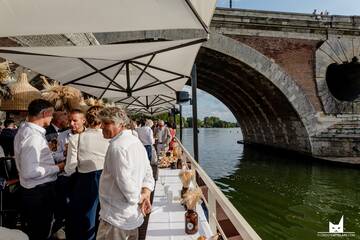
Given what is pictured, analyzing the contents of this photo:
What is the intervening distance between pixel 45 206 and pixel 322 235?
23.2ft

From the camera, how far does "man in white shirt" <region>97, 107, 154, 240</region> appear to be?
7.75 ft

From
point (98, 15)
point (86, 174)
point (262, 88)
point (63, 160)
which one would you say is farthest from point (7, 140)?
point (262, 88)

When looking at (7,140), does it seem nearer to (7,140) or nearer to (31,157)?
(7,140)

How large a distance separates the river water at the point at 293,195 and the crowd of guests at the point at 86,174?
5748 millimetres

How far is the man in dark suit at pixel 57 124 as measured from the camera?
436 centimetres

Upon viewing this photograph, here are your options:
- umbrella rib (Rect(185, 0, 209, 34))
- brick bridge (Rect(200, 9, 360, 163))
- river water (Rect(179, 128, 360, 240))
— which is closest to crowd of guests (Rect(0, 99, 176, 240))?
umbrella rib (Rect(185, 0, 209, 34))

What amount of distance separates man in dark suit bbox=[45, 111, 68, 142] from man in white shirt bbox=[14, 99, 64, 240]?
111 cm

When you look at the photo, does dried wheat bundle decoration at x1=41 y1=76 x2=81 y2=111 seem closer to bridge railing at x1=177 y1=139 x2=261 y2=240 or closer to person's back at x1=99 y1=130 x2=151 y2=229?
bridge railing at x1=177 y1=139 x2=261 y2=240

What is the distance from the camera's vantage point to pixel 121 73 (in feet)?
22.6

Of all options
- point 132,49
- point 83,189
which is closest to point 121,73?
point 132,49

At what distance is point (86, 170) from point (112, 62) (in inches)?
128

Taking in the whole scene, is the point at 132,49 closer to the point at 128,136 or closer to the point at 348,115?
the point at 128,136

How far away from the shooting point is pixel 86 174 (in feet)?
10.7

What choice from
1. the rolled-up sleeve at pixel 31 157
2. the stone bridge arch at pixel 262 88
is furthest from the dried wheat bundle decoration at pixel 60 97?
the stone bridge arch at pixel 262 88
